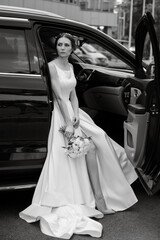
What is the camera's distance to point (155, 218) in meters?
3.62

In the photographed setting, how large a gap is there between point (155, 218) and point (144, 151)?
0.62 metres

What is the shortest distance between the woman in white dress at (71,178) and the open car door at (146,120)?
0.29 m

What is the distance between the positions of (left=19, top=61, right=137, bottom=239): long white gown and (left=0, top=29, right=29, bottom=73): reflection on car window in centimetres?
35

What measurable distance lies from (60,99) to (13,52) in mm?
589

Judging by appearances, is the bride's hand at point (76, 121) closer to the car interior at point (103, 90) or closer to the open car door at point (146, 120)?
the open car door at point (146, 120)

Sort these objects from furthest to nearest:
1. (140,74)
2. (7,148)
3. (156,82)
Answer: (140,74) → (7,148) → (156,82)

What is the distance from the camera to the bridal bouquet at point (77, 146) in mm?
3539

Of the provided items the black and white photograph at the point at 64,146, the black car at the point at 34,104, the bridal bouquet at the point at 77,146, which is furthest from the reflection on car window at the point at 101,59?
the bridal bouquet at the point at 77,146

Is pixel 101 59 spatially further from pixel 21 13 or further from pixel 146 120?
pixel 146 120

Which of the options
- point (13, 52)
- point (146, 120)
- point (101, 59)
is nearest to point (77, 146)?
point (146, 120)

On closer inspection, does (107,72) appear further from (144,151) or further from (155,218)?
(155,218)

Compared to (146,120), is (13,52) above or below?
above

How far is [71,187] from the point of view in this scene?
3.63 m

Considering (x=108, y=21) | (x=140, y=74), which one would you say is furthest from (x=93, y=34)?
(x=108, y=21)
